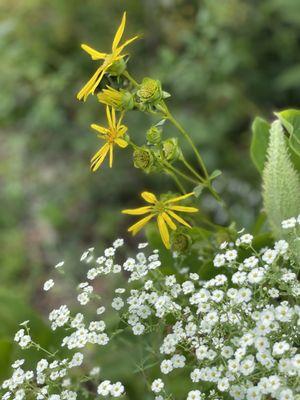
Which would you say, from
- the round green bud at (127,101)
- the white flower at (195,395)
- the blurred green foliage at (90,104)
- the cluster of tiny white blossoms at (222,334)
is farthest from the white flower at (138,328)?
the blurred green foliage at (90,104)

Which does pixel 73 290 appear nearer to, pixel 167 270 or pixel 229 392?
pixel 167 270

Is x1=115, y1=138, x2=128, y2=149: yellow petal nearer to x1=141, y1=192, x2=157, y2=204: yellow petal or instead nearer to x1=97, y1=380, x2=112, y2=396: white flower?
x1=141, y1=192, x2=157, y2=204: yellow petal

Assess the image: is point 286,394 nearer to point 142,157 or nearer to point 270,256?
point 270,256

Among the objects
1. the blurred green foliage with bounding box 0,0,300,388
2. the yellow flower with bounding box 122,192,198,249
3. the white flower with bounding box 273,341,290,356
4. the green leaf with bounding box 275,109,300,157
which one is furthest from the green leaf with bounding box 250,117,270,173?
the blurred green foliage with bounding box 0,0,300,388

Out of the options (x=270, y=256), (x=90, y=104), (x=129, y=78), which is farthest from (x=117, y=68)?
(x=90, y=104)

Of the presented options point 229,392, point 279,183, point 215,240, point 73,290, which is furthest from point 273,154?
point 73,290
